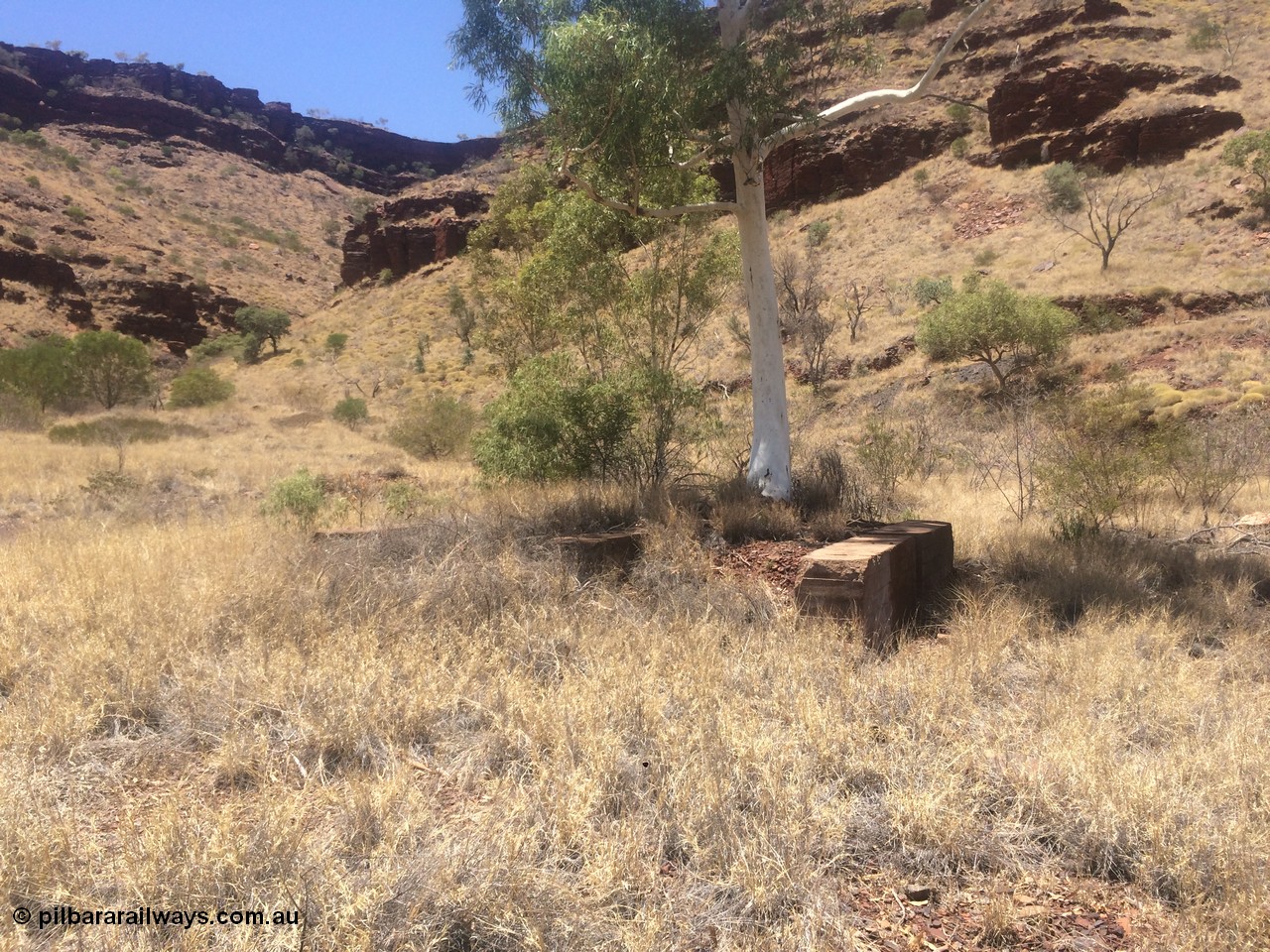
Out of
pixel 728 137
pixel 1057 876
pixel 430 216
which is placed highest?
pixel 430 216

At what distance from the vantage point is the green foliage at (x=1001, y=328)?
18.8 m

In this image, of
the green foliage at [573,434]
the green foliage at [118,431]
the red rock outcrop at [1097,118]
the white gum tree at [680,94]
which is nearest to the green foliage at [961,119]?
the red rock outcrop at [1097,118]

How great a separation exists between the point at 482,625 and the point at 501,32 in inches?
226

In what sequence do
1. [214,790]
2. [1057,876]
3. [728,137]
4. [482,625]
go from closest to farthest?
[1057,876], [214,790], [482,625], [728,137]

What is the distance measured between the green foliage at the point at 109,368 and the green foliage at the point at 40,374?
46cm

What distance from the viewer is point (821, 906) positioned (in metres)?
2.07

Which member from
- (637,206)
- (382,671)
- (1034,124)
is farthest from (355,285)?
(382,671)

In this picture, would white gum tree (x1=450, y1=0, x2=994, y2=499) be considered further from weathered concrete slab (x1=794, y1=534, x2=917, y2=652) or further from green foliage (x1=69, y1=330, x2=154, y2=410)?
green foliage (x1=69, y1=330, x2=154, y2=410)

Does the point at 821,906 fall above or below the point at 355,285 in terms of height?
below

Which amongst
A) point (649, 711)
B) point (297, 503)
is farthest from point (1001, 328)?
point (649, 711)

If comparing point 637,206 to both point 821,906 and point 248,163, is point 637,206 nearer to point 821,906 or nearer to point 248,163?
point 821,906

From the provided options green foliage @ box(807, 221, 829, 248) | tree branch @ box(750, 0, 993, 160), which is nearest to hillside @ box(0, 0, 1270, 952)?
tree branch @ box(750, 0, 993, 160)

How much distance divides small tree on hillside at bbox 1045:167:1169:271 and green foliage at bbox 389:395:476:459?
21.0m

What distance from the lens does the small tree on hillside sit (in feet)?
85.8
